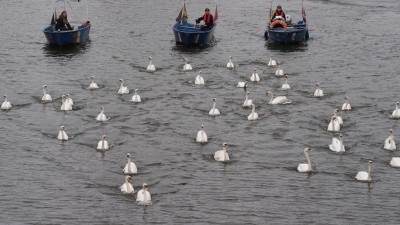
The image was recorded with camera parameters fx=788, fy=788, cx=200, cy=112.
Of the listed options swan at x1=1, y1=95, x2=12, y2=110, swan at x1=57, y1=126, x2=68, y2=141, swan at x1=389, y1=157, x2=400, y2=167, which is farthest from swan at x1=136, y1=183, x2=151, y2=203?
swan at x1=1, y1=95, x2=12, y2=110

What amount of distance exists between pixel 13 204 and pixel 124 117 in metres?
12.3

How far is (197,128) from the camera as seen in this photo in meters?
40.7

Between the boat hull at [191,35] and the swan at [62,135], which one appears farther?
the boat hull at [191,35]

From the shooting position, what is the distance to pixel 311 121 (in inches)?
1640

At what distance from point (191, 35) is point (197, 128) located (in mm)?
19529

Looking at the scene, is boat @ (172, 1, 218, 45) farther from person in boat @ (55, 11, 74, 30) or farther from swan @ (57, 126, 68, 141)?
swan @ (57, 126, 68, 141)

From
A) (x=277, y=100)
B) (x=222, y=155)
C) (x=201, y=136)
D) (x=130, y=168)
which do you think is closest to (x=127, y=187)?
(x=130, y=168)

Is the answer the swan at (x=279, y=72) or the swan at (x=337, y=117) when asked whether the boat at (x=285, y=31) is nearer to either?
the swan at (x=279, y=72)

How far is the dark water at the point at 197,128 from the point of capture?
31.2 meters

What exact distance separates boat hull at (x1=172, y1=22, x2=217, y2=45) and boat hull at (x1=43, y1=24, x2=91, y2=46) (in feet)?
23.2

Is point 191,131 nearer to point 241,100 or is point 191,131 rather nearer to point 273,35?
point 241,100

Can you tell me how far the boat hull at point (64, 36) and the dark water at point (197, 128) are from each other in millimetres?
797

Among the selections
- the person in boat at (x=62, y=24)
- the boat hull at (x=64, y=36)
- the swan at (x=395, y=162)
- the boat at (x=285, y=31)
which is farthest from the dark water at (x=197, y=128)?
the person in boat at (x=62, y=24)

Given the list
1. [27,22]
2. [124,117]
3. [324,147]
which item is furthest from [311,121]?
[27,22]
